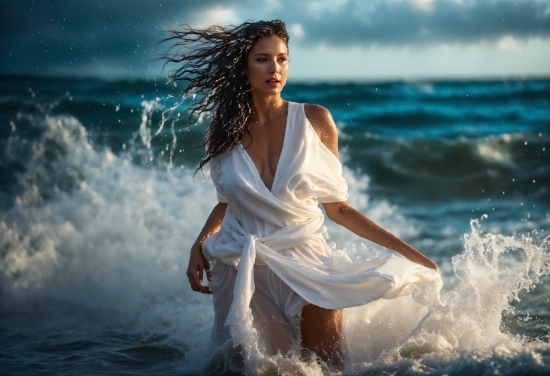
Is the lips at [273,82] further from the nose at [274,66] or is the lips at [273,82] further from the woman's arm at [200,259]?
the woman's arm at [200,259]

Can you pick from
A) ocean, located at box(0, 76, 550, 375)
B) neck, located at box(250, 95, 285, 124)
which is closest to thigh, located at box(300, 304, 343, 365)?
ocean, located at box(0, 76, 550, 375)

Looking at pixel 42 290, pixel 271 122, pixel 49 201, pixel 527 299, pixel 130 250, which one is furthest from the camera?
pixel 49 201

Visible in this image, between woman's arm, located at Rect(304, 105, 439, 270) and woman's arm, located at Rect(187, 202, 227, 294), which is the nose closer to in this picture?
woman's arm, located at Rect(304, 105, 439, 270)

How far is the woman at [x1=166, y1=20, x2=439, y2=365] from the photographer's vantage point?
12.9 feet

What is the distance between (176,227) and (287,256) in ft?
15.0

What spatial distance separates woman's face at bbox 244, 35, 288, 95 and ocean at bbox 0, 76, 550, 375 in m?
1.34

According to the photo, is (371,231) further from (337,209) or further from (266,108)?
(266,108)

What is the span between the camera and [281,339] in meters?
4.04

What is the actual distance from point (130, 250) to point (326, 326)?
4.06 m

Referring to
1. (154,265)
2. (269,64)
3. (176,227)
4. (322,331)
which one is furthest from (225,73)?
(176,227)

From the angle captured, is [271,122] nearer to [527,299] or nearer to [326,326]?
[326,326]

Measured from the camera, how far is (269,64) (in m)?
4.21

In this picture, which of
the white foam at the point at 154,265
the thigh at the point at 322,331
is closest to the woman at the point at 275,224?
the thigh at the point at 322,331

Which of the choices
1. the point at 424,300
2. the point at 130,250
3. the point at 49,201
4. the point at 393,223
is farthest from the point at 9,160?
the point at 424,300
